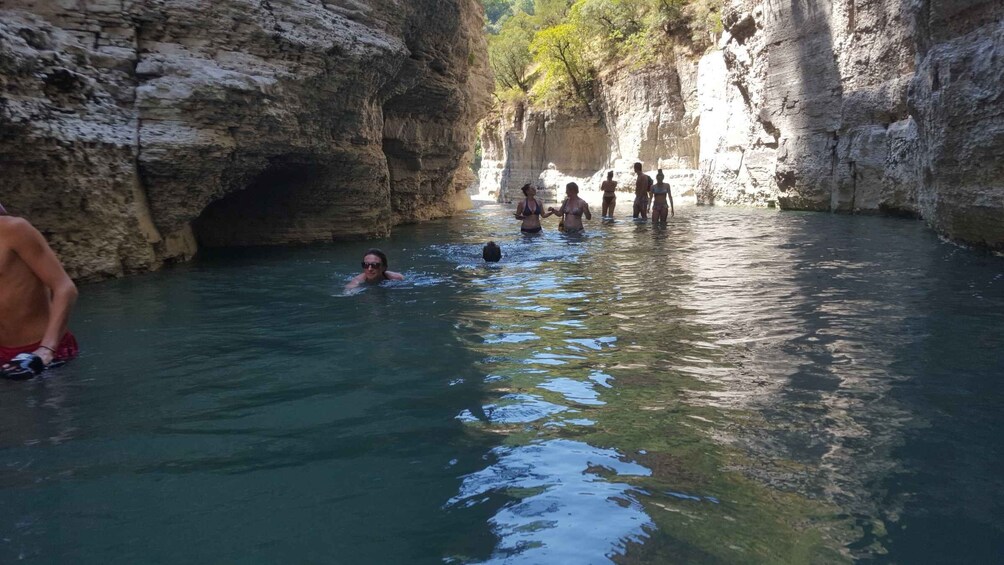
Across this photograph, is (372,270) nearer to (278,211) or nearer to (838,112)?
(278,211)

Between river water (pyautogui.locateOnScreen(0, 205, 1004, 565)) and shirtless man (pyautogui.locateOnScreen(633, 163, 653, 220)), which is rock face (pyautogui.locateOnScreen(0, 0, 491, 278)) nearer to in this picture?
river water (pyautogui.locateOnScreen(0, 205, 1004, 565))

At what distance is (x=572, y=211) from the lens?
13.6 meters

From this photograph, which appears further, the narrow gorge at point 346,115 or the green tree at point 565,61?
the green tree at point 565,61

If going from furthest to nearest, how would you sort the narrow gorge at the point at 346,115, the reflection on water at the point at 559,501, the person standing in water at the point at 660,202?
the person standing in water at the point at 660,202 < the narrow gorge at the point at 346,115 < the reflection on water at the point at 559,501

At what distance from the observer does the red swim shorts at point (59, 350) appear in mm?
4211

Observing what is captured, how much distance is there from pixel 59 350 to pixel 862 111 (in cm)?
1860

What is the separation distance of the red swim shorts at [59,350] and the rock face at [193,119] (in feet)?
13.2

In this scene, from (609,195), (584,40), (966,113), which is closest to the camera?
(966,113)

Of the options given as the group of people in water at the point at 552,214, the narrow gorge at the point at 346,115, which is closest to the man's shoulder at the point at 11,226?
the group of people in water at the point at 552,214

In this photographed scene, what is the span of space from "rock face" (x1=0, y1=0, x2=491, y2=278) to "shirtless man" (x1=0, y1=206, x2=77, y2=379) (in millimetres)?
4205

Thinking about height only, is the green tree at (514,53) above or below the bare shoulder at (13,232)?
A: above

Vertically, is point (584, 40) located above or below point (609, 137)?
above

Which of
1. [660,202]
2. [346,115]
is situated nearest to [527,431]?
[346,115]

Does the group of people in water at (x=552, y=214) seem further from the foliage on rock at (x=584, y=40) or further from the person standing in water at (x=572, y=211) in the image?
the foliage on rock at (x=584, y=40)
